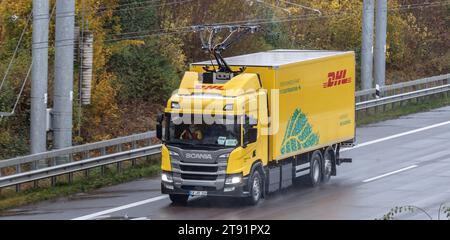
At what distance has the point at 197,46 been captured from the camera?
41.4 m

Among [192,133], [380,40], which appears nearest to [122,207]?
[192,133]

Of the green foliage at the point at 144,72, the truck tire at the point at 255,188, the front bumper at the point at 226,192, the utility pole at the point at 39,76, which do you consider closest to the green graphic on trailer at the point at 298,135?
the truck tire at the point at 255,188

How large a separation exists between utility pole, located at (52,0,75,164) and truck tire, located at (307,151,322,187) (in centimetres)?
636

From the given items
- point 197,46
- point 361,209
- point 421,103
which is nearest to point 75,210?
point 361,209

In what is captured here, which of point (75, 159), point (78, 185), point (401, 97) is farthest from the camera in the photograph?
point (401, 97)

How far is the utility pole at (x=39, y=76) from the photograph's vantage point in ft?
85.1

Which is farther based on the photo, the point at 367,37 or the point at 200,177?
the point at 367,37

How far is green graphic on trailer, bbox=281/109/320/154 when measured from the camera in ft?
82.6

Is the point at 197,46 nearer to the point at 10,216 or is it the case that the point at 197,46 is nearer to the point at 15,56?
the point at 15,56

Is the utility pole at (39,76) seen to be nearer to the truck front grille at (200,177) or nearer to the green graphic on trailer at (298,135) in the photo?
the truck front grille at (200,177)

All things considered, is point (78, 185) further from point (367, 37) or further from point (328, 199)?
Answer: point (367, 37)

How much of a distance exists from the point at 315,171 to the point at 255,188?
3.52 meters

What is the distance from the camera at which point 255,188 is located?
949 inches

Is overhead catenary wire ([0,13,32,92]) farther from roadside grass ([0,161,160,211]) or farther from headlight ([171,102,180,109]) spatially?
headlight ([171,102,180,109])
